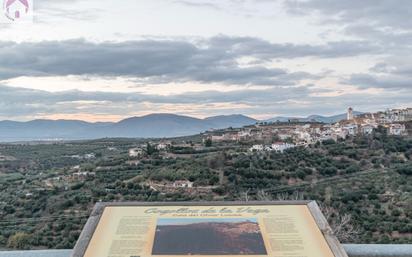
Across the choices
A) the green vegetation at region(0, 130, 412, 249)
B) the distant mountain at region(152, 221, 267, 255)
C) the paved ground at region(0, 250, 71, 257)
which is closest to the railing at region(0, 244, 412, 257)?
the paved ground at region(0, 250, 71, 257)

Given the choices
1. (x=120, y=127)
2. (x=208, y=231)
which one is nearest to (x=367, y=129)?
(x=208, y=231)

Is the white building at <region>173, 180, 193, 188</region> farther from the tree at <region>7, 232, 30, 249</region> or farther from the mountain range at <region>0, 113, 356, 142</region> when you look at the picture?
the mountain range at <region>0, 113, 356, 142</region>

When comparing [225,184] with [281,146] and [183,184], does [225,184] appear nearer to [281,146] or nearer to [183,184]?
[183,184]

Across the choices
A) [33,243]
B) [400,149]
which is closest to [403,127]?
[400,149]

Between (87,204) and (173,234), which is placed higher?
(173,234)

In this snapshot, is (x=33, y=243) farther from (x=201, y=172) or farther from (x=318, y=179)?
(x=318, y=179)
